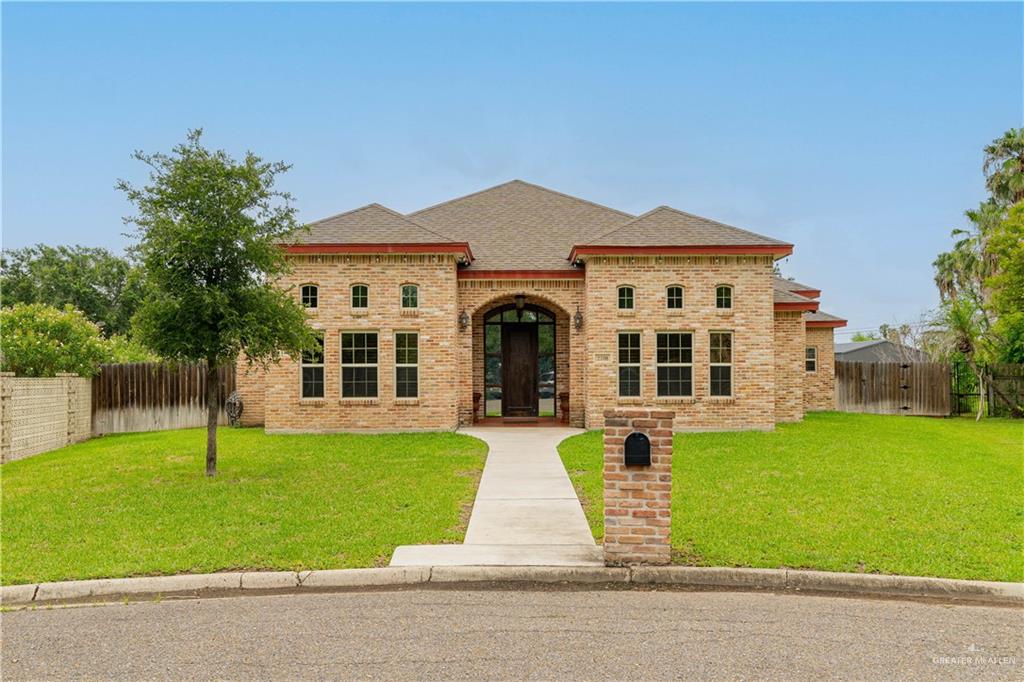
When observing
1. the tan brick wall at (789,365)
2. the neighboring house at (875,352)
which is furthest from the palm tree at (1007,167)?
the tan brick wall at (789,365)

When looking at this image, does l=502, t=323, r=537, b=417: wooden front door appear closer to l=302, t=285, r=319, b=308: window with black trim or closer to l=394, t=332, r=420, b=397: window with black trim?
l=394, t=332, r=420, b=397: window with black trim

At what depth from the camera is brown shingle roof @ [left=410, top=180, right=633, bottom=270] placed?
18.9 meters

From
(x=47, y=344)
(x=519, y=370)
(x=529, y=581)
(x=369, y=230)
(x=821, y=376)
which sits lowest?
(x=529, y=581)

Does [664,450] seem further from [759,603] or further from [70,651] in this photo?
[70,651]

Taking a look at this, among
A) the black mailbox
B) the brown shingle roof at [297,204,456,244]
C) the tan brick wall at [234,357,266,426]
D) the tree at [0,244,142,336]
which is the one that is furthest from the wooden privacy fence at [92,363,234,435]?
the tree at [0,244,142,336]

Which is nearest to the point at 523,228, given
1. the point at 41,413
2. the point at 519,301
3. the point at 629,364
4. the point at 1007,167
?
the point at 519,301

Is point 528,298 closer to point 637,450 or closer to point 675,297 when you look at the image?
point 675,297

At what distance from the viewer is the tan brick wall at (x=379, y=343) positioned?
55.3 feet

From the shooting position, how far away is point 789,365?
19.7m

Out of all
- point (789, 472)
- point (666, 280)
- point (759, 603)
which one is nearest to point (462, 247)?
point (666, 280)

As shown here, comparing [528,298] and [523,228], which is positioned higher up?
[523,228]

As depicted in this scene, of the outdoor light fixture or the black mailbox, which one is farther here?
the outdoor light fixture

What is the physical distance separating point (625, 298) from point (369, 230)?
22.2ft

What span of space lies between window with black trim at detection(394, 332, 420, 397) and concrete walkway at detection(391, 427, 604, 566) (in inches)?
186
